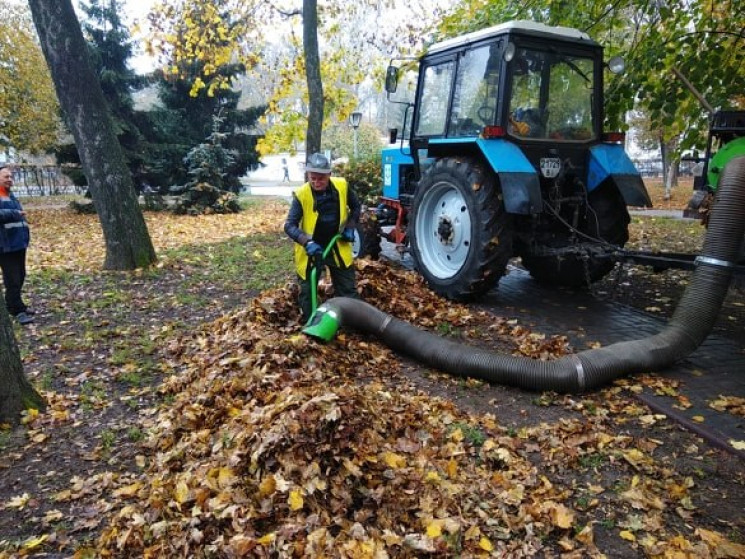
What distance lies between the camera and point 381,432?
134 inches

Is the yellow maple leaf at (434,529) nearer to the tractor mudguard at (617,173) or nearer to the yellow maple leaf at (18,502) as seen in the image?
the yellow maple leaf at (18,502)

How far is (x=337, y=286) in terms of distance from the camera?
18.4ft

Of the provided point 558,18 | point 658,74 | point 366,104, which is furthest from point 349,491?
point 366,104

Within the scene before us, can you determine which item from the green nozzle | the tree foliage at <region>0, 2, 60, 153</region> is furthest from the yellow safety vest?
the tree foliage at <region>0, 2, 60, 153</region>

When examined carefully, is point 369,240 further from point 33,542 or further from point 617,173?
point 33,542

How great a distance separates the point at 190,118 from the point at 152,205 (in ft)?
11.7

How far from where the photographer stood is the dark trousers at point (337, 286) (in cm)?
534

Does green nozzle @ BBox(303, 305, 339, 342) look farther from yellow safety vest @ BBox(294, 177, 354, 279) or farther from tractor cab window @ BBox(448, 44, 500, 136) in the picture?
tractor cab window @ BBox(448, 44, 500, 136)

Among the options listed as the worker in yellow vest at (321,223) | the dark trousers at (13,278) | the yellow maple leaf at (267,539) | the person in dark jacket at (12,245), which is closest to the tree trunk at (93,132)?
the person in dark jacket at (12,245)

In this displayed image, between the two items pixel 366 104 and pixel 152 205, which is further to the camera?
pixel 366 104

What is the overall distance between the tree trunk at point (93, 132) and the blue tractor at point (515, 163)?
4.41 meters

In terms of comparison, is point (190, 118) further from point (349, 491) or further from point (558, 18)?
point (349, 491)

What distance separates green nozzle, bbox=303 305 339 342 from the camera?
4723 mm

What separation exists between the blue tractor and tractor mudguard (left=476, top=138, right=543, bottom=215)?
1 centimetres
